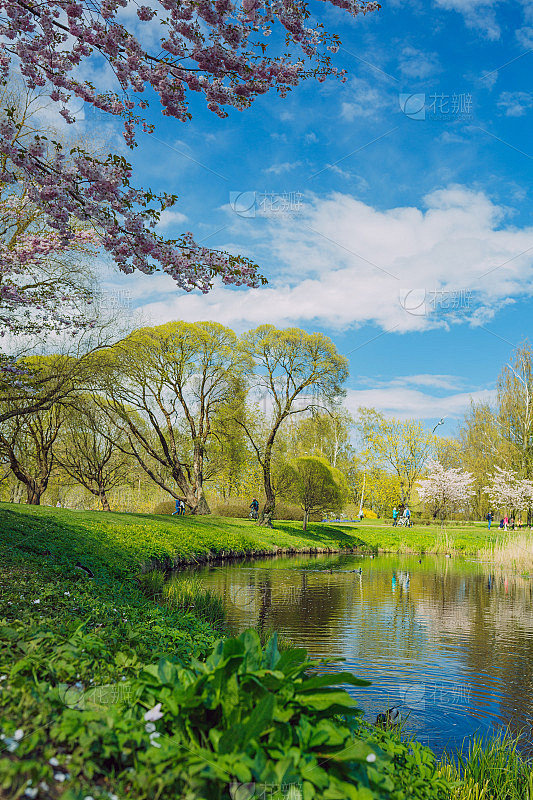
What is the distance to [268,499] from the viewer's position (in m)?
30.1

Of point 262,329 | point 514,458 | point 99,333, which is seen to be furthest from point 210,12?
point 514,458

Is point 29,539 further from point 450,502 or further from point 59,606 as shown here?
point 450,502

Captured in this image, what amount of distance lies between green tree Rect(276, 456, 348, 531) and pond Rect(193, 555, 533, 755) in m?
11.6

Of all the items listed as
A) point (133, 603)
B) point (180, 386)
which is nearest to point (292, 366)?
point (180, 386)

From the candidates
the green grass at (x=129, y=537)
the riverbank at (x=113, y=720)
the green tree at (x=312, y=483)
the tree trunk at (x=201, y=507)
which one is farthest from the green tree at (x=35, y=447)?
the riverbank at (x=113, y=720)

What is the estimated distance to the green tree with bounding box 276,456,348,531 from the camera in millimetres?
30453

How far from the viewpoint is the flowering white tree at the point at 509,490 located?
3956 centimetres

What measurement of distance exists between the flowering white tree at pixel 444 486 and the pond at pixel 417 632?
82.6 ft

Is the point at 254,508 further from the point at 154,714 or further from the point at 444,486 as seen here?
the point at 154,714

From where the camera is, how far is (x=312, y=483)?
3052cm

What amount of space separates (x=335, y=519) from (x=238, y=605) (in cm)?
3999

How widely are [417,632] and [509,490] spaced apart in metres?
34.0

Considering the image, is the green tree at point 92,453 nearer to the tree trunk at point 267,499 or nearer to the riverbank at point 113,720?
the tree trunk at point 267,499

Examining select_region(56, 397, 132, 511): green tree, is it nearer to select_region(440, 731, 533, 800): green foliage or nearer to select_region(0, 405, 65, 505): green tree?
select_region(0, 405, 65, 505): green tree
